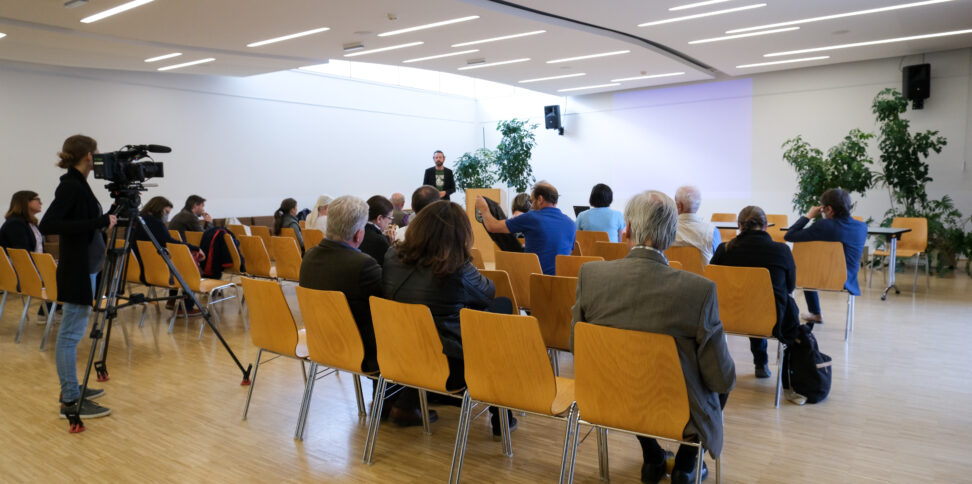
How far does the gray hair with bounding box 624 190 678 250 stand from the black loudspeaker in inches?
396

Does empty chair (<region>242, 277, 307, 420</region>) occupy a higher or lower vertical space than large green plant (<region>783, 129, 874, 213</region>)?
lower

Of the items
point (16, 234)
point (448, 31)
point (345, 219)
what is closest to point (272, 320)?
point (345, 219)

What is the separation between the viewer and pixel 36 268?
582 cm

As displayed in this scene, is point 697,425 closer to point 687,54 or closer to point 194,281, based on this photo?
point 194,281

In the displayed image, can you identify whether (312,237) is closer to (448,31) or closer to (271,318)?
(448,31)

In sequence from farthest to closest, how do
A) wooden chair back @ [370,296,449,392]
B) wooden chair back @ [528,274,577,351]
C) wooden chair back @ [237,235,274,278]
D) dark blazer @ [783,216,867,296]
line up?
wooden chair back @ [237,235,274,278], dark blazer @ [783,216,867,296], wooden chair back @ [528,274,577,351], wooden chair back @ [370,296,449,392]

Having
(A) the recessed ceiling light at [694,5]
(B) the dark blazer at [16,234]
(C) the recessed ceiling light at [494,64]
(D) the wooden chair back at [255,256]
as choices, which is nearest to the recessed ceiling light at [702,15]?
(A) the recessed ceiling light at [694,5]

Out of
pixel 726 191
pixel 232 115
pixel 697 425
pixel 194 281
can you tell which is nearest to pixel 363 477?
pixel 697 425

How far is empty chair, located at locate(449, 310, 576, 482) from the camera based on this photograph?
2.61 m

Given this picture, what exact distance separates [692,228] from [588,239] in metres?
1.53

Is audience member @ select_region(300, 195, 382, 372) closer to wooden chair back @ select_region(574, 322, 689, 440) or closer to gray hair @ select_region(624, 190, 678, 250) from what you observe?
wooden chair back @ select_region(574, 322, 689, 440)

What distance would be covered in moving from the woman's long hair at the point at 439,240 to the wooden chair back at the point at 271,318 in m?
0.84

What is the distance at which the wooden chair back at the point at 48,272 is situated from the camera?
218 inches

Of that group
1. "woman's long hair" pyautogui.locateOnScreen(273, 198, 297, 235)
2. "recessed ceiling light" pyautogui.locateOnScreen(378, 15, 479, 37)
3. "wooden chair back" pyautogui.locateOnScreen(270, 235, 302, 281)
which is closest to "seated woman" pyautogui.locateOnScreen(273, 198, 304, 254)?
"woman's long hair" pyautogui.locateOnScreen(273, 198, 297, 235)
